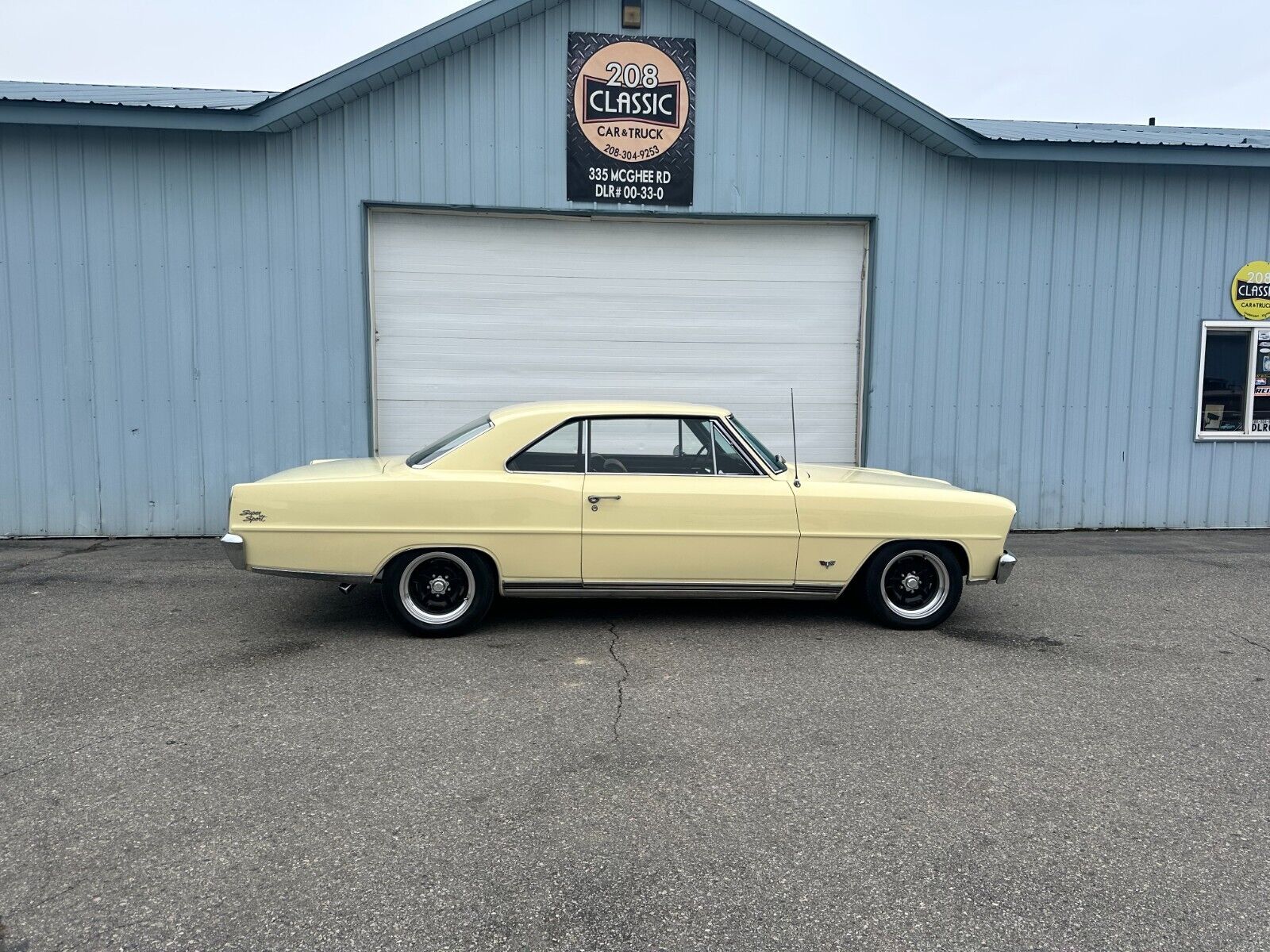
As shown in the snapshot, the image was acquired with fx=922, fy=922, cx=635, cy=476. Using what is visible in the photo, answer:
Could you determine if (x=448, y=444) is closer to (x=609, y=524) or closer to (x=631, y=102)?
(x=609, y=524)

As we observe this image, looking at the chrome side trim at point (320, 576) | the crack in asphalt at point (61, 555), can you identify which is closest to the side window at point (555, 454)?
the chrome side trim at point (320, 576)

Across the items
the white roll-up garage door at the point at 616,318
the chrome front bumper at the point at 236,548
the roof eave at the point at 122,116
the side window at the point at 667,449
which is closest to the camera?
the chrome front bumper at the point at 236,548

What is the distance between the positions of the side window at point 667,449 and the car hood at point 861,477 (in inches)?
21.6

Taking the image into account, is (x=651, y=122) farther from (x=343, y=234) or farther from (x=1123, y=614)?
(x=1123, y=614)

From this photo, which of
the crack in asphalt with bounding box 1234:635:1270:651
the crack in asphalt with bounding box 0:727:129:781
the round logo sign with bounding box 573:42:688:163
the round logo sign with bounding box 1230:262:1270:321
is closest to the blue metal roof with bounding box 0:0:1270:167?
the round logo sign with bounding box 573:42:688:163

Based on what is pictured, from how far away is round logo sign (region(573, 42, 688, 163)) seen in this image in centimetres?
868

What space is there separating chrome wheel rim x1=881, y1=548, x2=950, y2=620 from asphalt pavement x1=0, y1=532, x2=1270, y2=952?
0.25 metres

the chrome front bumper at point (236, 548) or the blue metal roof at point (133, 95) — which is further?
the blue metal roof at point (133, 95)

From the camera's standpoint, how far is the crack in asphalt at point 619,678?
4121 millimetres

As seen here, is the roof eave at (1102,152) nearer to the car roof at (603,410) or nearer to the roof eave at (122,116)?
the car roof at (603,410)

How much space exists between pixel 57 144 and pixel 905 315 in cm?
801

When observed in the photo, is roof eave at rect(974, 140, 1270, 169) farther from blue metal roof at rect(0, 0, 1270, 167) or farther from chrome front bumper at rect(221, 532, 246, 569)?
chrome front bumper at rect(221, 532, 246, 569)

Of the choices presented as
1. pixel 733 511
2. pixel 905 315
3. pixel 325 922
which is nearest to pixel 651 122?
pixel 905 315

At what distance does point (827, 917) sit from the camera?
2631mm
